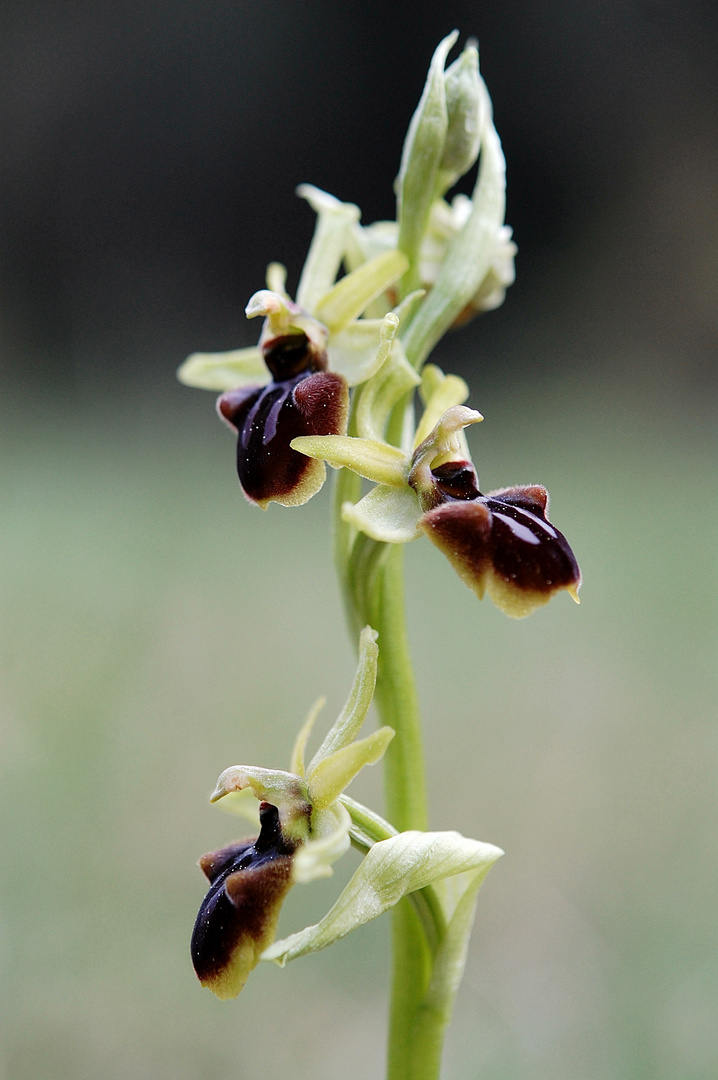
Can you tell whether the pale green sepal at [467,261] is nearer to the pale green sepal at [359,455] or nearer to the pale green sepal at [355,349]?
the pale green sepal at [355,349]

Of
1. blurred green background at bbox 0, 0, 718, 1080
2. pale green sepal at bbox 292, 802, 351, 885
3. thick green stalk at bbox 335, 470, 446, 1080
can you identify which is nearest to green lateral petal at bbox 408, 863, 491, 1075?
thick green stalk at bbox 335, 470, 446, 1080

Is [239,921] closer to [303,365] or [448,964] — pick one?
[448,964]

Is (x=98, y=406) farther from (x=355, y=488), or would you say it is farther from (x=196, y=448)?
(x=355, y=488)

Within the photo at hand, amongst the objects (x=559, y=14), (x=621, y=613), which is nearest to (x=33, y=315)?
(x=559, y=14)

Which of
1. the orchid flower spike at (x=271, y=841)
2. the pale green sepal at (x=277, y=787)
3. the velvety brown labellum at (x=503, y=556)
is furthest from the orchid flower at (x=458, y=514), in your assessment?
the pale green sepal at (x=277, y=787)

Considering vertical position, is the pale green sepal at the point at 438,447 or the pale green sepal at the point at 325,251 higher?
the pale green sepal at the point at 325,251

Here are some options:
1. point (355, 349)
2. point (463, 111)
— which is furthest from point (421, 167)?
point (355, 349)
